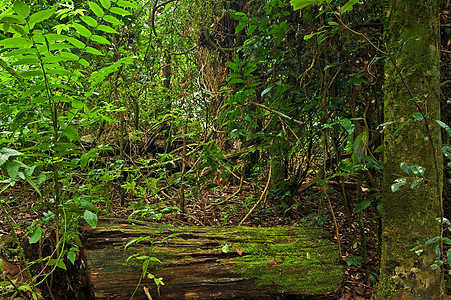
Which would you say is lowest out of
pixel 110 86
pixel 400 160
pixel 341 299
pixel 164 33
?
pixel 341 299

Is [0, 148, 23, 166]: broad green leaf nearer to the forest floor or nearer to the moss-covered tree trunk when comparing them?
the forest floor

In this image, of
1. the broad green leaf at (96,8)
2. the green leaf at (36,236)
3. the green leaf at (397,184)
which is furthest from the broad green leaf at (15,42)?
the green leaf at (397,184)

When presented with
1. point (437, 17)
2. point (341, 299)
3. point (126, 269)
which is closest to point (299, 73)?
point (437, 17)

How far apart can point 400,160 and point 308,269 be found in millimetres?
1055

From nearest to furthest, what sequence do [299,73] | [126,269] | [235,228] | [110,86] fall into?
[126,269]
[235,228]
[299,73]
[110,86]

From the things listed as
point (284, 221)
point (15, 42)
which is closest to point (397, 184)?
point (15, 42)

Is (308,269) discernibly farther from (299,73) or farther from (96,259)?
(299,73)

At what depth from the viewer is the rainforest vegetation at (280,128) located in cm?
174

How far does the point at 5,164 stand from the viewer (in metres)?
1.33

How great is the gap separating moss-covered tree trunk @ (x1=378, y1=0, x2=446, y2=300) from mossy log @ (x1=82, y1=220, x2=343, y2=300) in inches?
22.3

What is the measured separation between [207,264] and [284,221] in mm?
1510

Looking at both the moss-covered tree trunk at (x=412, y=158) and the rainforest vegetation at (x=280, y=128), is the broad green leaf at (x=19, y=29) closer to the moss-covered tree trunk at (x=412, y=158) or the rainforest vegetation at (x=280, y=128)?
the rainforest vegetation at (x=280, y=128)

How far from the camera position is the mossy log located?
2.03 metres

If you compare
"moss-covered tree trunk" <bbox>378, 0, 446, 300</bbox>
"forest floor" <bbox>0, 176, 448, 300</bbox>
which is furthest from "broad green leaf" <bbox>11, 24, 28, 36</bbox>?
"moss-covered tree trunk" <bbox>378, 0, 446, 300</bbox>
